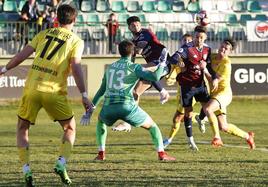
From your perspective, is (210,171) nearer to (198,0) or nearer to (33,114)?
(33,114)

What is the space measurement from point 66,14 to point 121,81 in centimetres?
235

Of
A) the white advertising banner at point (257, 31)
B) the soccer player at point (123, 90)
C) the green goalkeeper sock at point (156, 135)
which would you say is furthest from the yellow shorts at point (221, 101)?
the white advertising banner at point (257, 31)

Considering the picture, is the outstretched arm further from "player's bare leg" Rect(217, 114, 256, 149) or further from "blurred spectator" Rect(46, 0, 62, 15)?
"blurred spectator" Rect(46, 0, 62, 15)

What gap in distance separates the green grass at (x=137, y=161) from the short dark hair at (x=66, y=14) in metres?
1.95

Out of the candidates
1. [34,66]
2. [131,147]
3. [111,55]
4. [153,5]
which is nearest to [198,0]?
[153,5]

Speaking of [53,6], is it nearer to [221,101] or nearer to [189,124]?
[221,101]

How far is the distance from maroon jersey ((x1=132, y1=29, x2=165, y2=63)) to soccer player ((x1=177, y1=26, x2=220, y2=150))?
212 centimetres

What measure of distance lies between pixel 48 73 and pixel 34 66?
0.21 metres

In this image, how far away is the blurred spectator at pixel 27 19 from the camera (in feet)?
87.6

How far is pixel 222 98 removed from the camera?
1538 cm

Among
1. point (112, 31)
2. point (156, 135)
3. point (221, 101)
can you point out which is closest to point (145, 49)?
point (221, 101)

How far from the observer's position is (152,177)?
10.9m

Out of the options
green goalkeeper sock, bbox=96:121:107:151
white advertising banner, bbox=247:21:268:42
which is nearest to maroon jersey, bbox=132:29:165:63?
green goalkeeper sock, bbox=96:121:107:151

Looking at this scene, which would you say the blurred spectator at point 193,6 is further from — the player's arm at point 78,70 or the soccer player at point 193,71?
the player's arm at point 78,70
